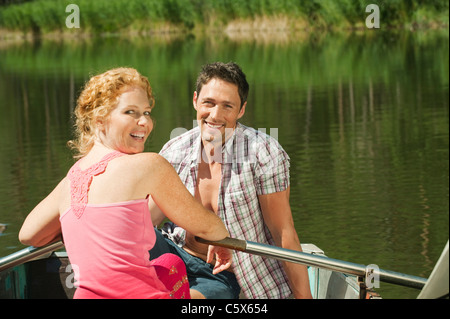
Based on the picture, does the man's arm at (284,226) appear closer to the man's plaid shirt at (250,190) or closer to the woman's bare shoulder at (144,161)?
the man's plaid shirt at (250,190)

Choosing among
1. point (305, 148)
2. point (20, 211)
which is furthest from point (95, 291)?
point (305, 148)

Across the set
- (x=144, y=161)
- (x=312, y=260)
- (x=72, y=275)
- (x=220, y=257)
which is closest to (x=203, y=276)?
(x=220, y=257)

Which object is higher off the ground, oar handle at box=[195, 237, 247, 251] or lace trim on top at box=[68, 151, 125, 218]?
lace trim on top at box=[68, 151, 125, 218]

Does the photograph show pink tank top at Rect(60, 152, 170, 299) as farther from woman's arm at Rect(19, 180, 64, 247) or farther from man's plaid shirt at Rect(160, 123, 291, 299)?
man's plaid shirt at Rect(160, 123, 291, 299)

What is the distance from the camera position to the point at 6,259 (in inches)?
116

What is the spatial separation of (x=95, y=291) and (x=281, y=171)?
100cm

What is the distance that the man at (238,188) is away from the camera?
3.04 m

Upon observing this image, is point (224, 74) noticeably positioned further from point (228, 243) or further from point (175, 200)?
point (175, 200)

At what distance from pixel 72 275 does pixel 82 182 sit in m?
1.16

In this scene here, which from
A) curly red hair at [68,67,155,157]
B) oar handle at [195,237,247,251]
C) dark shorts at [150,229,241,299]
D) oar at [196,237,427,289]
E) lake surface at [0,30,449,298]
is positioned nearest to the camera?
curly red hair at [68,67,155,157]

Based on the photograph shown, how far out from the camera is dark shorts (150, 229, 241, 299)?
297 centimetres

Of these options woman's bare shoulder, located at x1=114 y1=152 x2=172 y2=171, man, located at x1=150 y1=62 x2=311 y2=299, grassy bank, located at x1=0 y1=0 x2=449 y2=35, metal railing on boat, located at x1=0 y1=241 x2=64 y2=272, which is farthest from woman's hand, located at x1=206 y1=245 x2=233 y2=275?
grassy bank, located at x1=0 y1=0 x2=449 y2=35

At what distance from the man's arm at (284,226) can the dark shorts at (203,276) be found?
0.72ft

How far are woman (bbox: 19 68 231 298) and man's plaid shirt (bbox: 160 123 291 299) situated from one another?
57 cm
